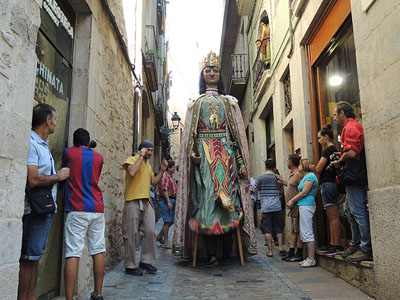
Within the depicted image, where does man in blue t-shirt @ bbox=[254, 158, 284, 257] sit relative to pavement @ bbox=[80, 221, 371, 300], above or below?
above

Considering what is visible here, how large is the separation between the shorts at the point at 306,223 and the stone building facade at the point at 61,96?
253 centimetres

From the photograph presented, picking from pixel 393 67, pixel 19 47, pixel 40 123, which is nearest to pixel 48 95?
pixel 40 123

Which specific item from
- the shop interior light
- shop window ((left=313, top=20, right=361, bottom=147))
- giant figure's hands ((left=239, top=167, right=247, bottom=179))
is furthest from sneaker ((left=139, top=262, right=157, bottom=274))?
the shop interior light

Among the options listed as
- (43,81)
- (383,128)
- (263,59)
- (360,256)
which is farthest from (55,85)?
(263,59)

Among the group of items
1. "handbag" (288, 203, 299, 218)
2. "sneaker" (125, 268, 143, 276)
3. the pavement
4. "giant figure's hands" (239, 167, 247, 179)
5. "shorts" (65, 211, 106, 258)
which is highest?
"giant figure's hands" (239, 167, 247, 179)

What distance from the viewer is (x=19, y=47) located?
2.12m

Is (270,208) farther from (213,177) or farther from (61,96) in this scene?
(61,96)

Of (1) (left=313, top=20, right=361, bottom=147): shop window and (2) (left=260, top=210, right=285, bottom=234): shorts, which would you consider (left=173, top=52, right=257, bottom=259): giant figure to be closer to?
(2) (left=260, top=210, right=285, bottom=234): shorts

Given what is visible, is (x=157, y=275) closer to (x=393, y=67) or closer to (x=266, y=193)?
(x=266, y=193)

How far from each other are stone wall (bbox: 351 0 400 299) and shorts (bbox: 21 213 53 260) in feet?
8.54

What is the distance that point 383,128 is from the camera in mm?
3168

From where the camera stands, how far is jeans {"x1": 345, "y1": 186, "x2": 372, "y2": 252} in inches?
140

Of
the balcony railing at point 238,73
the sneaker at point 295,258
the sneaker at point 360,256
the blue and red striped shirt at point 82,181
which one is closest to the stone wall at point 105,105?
the blue and red striped shirt at point 82,181

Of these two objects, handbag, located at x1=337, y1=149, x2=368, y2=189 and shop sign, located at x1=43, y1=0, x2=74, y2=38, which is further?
handbag, located at x1=337, y1=149, x2=368, y2=189
